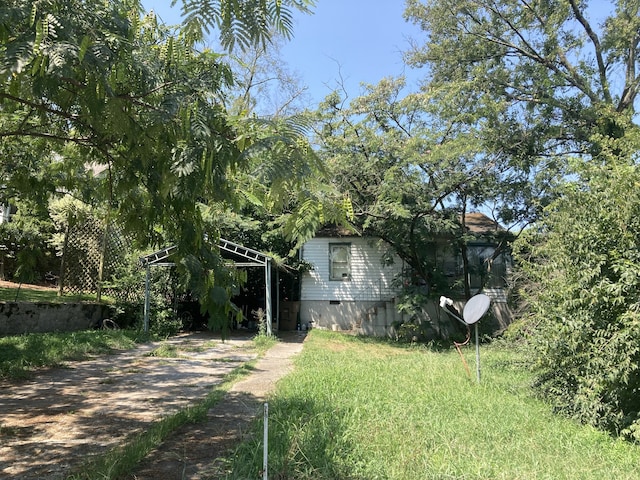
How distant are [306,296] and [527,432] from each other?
14.3m

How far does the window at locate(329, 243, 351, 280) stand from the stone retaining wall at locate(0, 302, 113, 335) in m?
9.25

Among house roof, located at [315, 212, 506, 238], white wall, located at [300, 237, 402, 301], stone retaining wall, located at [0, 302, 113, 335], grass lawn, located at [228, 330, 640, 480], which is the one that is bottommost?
grass lawn, located at [228, 330, 640, 480]

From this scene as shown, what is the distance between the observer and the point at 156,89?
301 centimetres

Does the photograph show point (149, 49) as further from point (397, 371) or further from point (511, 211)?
point (511, 211)

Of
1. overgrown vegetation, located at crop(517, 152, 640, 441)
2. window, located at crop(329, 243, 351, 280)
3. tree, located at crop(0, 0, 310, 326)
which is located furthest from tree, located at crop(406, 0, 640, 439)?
window, located at crop(329, 243, 351, 280)

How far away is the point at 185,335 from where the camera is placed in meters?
15.5

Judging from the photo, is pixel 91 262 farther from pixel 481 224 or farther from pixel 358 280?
pixel 481 224

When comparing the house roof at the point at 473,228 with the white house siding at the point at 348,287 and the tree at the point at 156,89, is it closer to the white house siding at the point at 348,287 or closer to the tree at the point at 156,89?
the white house siding at the point at 348,287

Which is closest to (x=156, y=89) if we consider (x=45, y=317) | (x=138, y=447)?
(x=138, y=447)

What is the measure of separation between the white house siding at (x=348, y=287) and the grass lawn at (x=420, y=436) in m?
10.9

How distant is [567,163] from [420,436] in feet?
23.0

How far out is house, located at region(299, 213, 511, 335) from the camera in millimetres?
19000

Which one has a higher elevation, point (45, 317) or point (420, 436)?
point (45, 317)

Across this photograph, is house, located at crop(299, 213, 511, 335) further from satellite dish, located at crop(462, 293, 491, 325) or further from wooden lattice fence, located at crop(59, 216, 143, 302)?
satellite dish, located at crop(462, 293, 491, 325)
